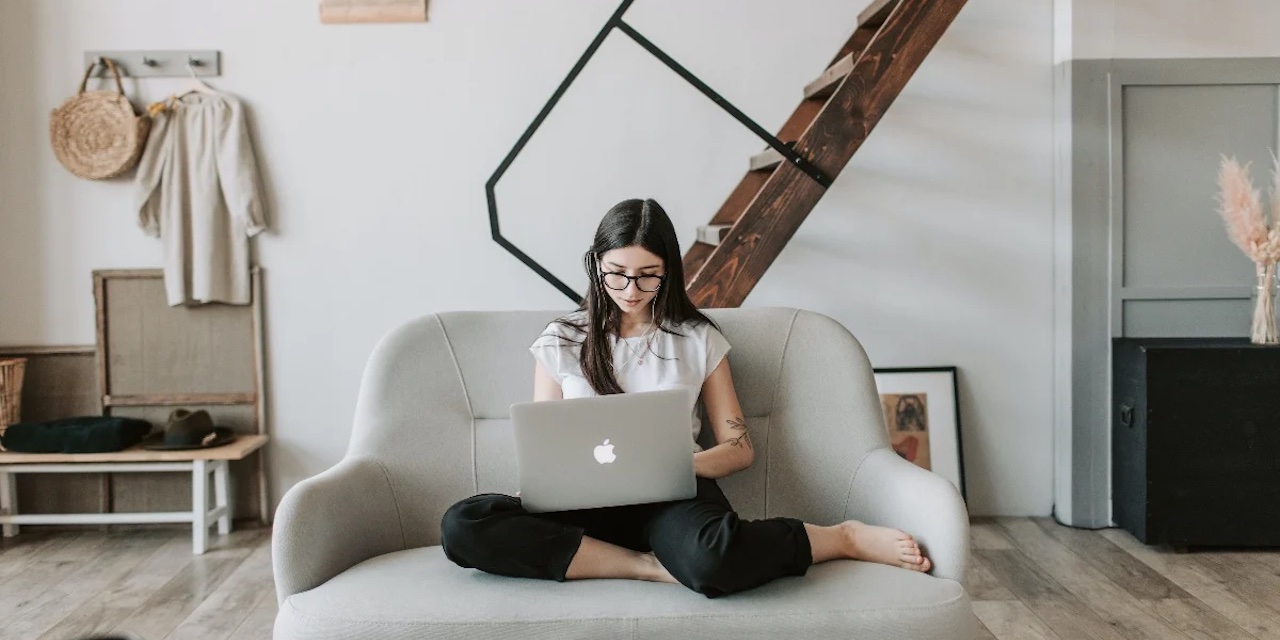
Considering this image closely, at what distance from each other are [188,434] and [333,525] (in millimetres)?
1822

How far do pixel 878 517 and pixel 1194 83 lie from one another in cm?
239

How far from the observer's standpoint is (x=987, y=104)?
377 cm

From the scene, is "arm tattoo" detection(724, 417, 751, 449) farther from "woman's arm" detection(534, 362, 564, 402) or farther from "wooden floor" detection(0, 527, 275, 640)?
"wooden floor" detection(0, 527, 275, 640)

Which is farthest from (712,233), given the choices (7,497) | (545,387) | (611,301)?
(7,497)

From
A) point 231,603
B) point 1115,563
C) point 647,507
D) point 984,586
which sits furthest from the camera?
point 1115,563

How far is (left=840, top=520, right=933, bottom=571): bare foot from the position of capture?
195 cm

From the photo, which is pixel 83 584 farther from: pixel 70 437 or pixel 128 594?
pixel 70 437

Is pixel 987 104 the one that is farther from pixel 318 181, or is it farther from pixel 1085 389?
pixel 318 181

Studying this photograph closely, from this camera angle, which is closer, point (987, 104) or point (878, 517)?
point (878, 517)

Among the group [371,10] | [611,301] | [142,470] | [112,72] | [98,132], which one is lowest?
[142,470]

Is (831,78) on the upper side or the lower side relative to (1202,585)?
upper

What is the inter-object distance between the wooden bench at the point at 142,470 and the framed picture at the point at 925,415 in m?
2.22

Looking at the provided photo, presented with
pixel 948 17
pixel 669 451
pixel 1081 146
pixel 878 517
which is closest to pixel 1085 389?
pixel 1081 146

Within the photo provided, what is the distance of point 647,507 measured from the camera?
2.12m
